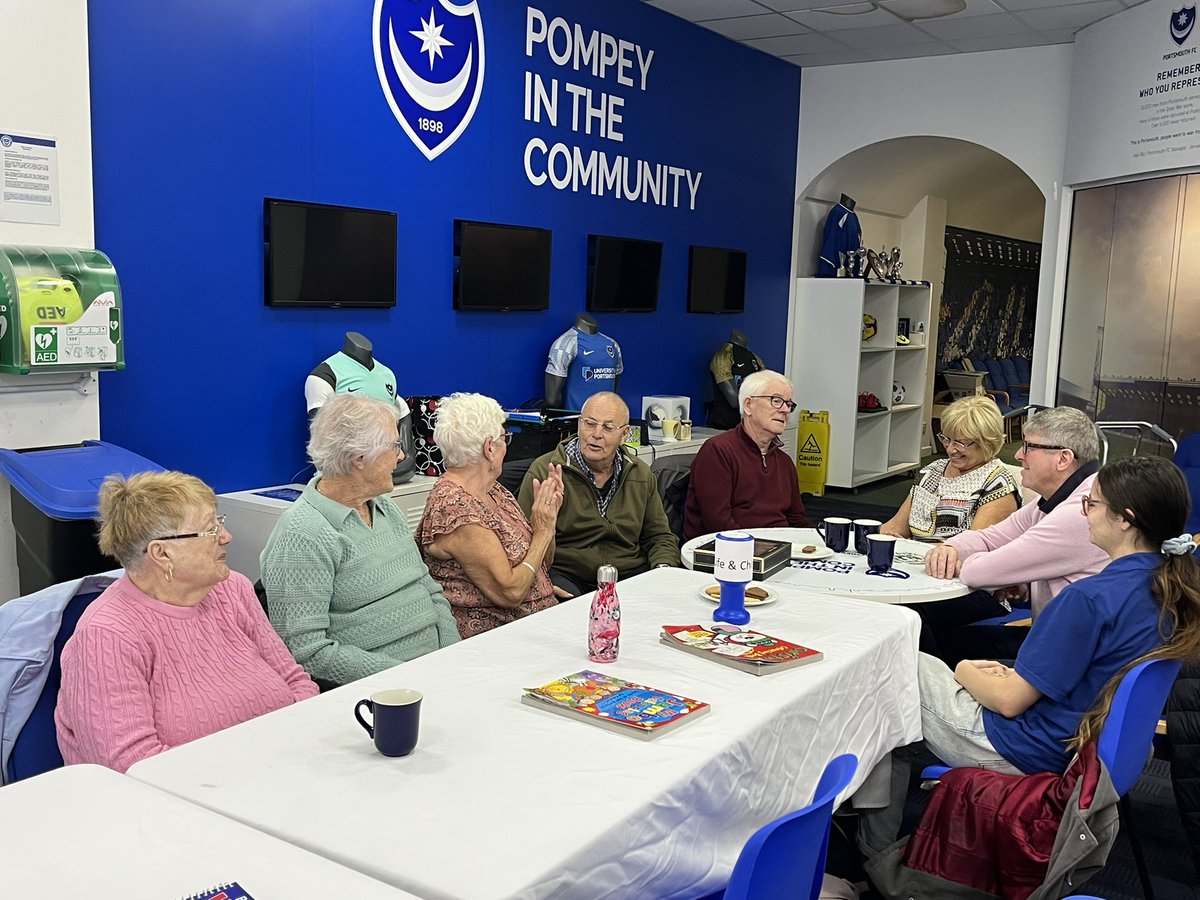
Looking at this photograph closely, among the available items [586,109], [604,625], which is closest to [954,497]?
[604,625]

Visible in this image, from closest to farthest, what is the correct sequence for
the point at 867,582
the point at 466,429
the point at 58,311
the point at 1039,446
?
the point at 466,429, the point at 867,582, the point at 1039,446, the point at 58,311

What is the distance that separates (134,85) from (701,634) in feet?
10.4

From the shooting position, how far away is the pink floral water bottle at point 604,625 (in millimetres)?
2328

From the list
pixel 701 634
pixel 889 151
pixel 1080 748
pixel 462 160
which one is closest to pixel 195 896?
pixel 701 634

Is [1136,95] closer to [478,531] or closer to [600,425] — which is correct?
[600,425]

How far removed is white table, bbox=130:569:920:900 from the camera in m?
1.55

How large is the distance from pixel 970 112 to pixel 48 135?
21.2 feet

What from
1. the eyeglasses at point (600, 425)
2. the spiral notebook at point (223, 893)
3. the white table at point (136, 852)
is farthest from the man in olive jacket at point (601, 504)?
the spiral notebook at point (223, 893)

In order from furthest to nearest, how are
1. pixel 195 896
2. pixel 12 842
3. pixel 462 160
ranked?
pixel 462 160
pixel 12 842
pixel 195 896

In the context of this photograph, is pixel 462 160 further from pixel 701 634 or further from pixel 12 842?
pixel 12 842

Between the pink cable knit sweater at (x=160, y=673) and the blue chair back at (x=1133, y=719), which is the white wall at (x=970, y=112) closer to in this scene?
the blue chair back at (x=1133, y=719)

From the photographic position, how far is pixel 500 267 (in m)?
6.04

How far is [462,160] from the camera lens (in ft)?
19.1

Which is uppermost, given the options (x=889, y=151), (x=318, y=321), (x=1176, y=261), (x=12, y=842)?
(x=889, y=151)
